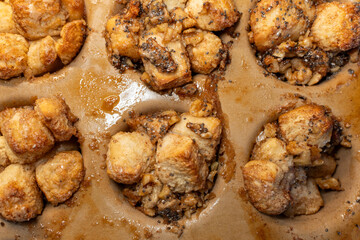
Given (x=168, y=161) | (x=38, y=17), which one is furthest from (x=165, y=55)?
(x=38, y=17)

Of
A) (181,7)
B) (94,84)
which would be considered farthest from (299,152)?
(94,84)

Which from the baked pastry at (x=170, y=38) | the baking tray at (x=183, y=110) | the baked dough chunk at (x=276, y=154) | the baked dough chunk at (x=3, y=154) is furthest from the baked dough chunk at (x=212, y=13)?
the baked dough chunk at (x=3, y=154)

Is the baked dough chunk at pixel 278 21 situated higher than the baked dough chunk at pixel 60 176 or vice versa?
the baked dough chunk at pixel 278 21

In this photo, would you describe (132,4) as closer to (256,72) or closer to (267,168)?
(256,72)

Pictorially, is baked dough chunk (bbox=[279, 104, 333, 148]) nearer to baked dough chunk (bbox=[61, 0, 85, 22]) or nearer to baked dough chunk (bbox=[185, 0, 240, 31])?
baked dough chunk (bbox=[185, 0, 240, 31])

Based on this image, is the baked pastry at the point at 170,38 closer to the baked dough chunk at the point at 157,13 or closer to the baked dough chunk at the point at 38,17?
the baked dough chunk at the point at 157,13

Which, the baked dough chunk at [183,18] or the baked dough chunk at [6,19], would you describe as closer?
the baked dough chunk at [183,18]
